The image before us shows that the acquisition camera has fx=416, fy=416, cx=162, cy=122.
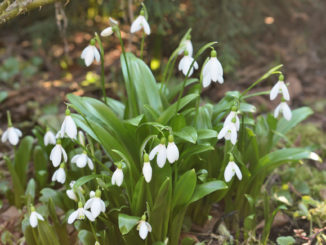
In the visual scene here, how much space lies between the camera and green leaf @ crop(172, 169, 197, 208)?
6.66ft

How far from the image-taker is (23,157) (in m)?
2.70

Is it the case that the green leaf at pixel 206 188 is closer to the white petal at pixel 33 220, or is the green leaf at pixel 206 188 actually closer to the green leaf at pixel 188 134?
the green leaf at pixel 188 134

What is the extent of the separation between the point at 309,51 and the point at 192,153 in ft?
9.93

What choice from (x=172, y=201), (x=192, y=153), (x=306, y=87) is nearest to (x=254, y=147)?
(x=192, y=153)

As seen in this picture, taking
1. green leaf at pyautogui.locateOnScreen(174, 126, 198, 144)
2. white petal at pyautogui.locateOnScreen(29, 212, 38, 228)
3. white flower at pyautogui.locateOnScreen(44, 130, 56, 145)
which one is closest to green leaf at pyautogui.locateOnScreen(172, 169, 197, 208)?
green leaf at pyautogui.locateOnScreen(174, 126, 198, 144)

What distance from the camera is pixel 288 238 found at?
2.30 meters

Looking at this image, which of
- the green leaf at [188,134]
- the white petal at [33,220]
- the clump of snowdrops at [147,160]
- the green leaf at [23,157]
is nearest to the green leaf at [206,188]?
the clump of snowdrops at [147,160]

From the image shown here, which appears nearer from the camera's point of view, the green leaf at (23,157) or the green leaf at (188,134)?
the green leaf at (188,134)

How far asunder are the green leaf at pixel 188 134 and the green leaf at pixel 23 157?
1.11 meters

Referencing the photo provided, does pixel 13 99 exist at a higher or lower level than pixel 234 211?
higher

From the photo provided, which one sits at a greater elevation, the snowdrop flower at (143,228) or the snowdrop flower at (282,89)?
the snowdrop flower at (282,89)

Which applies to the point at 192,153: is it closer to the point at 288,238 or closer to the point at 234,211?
the point at 234,211

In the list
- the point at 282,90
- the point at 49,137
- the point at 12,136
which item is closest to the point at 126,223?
the point at 49,137

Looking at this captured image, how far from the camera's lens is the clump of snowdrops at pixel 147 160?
6.54 feet
